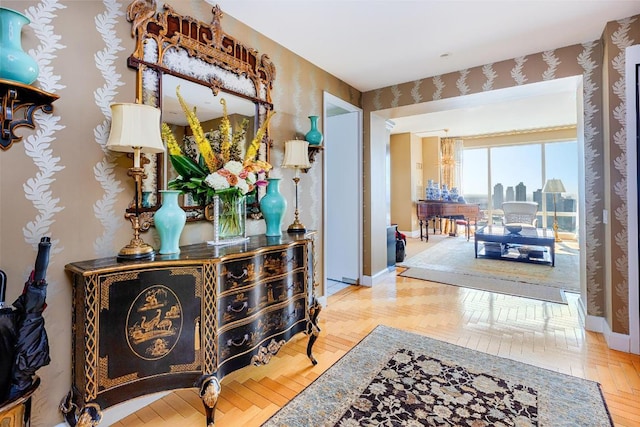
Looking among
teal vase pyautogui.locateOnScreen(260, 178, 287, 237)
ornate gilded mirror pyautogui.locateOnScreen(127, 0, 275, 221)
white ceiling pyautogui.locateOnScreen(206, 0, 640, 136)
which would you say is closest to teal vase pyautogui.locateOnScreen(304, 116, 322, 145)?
ornate gilded mirror pyautogui.locateOnScreen(127, 0, 275, 221)

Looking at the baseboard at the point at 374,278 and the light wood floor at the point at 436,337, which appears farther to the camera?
the baseboard at the point at 374,278

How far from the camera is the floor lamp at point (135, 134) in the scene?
1544mm

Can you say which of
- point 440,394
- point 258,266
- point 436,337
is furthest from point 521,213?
point 258,266

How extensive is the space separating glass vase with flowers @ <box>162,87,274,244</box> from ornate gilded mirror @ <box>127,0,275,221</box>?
0.17 feet

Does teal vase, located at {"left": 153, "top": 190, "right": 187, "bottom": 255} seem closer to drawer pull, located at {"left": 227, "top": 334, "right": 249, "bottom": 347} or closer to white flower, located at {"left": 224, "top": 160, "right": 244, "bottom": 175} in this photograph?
white flower, located at {"left": 224, "top": 160, "right": 244, "bottom": 175}

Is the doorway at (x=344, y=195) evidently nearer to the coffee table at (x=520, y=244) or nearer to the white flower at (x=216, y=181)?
the white flower at (x=216, y=181)

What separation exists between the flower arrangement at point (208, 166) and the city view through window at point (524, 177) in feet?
27.6

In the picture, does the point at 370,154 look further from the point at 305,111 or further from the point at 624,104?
the point at 624,104

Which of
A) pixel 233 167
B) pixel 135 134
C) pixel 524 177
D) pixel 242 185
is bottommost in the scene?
pixel 242 185

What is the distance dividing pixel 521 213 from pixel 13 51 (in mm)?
7525

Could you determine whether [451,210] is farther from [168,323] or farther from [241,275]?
[168,323]

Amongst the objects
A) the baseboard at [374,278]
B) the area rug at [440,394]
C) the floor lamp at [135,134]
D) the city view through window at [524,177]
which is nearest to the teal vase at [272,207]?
the floor lamp at [135,134]

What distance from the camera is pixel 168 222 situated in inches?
68.9

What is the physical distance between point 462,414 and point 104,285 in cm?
206
